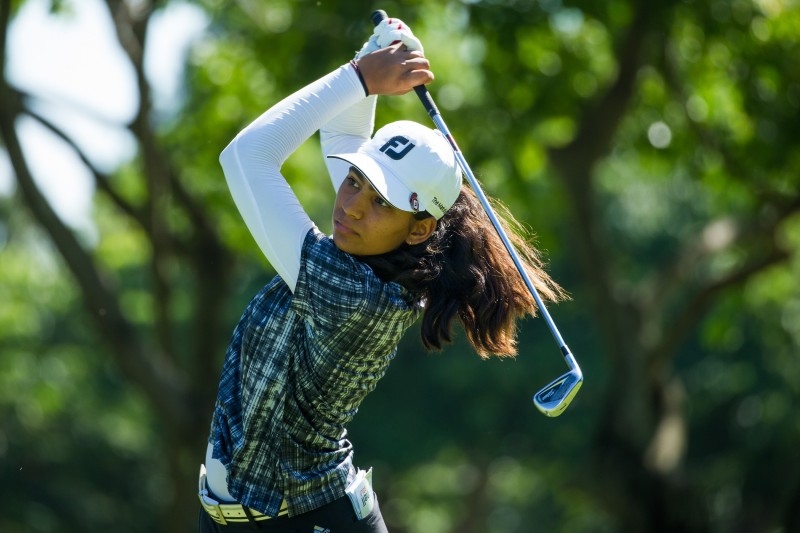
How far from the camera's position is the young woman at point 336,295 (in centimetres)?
324

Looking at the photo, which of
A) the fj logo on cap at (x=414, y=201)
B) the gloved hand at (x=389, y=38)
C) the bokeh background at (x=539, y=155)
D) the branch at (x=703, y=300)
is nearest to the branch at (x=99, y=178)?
the bokeh background at (x=539, y=155)

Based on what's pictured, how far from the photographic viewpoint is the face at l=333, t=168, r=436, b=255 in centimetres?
330

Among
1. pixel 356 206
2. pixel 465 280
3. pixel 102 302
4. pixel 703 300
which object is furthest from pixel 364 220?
pixel 703 300

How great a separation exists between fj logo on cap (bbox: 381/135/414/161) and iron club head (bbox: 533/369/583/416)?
722 mm

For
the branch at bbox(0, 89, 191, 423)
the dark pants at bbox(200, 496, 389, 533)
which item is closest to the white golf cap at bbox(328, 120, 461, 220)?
the dark pants at bbox(200, 496, 389, 533)

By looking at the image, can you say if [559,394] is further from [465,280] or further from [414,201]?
[414,201]

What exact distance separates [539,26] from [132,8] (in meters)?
3.27

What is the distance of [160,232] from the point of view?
10406 mm

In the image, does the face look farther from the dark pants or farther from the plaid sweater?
the dark pants

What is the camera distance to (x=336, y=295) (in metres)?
3.20

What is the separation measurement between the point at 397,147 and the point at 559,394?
772 millimetres

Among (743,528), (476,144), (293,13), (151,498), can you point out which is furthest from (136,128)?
(743,528)

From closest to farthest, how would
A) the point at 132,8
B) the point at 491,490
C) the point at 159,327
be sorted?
the point at 132,8
the point at 159,327
the point at 491,490

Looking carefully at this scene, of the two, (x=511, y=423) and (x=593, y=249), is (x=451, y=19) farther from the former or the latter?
(x=511, y=423)
